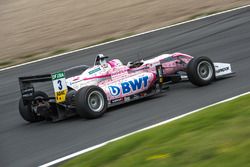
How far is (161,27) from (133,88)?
817 centimetres

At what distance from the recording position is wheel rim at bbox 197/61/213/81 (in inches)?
474

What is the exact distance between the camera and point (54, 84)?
35.3 ft

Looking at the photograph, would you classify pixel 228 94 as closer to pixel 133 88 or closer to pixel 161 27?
pixel 133 88

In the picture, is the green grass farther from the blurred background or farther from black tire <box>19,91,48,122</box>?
the blurred background

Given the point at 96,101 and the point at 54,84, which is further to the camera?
the point at 96,101

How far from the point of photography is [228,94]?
11.2 meters

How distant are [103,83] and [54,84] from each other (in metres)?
1.09

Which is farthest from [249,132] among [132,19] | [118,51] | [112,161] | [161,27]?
[132,19]

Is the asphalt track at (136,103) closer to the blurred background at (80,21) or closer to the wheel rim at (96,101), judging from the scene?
the wheel rim at (96,101)

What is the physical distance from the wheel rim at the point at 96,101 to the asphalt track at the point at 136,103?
21 centimetres

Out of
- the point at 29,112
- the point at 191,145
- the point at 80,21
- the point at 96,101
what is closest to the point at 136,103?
the point at 96,101

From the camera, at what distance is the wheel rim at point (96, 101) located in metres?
10.7

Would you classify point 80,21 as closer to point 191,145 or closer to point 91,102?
point 91,102

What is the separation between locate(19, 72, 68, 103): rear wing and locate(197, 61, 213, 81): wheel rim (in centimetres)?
282
